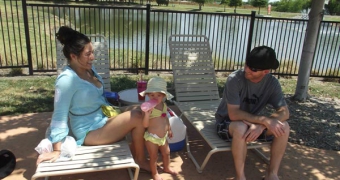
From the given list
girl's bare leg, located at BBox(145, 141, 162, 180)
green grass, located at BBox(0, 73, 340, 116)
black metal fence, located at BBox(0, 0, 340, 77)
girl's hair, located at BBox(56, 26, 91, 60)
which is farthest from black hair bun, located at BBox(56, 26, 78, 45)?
black metal fence, located at BBox(0, 0, 340, 77)

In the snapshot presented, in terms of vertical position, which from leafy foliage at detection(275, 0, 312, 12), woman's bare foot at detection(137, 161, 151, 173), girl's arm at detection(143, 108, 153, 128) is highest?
leafy foliage at detection(275, 0, 312, 12)

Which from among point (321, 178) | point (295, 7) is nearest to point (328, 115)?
point (321, 178)

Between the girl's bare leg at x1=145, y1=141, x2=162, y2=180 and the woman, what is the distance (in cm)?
11

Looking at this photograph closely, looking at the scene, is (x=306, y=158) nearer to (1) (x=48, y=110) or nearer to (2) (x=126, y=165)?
(2) (x=126, y=165)

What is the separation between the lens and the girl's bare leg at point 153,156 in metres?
2.76

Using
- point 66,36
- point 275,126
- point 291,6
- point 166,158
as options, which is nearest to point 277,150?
point 275,126

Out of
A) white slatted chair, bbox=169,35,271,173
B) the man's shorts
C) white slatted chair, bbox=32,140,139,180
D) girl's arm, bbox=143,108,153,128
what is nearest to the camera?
white slatted chair, bbox=32,140,139,180

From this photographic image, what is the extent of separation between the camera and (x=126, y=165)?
245cm

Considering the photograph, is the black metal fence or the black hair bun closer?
the black hair bun

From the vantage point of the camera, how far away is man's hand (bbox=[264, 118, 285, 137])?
2.72m

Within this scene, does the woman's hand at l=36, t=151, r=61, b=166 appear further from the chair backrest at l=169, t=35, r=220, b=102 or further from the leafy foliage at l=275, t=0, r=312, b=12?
the leafy foliage at l=275, t=0, r=312, b=12

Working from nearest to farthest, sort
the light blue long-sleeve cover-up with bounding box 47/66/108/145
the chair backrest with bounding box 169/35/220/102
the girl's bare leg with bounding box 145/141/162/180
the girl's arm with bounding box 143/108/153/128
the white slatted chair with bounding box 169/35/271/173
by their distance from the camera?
the light blue long-sleeve cover-up with bounding box 47/66/108/145, the girl's arm with bounding box 143/108/153/128, the girl's bare leg with bounding box 145/141/162/180, the white slatted chair with bounding box 169/35/271/173, the chair backrest with bounding box 169/35/220/102

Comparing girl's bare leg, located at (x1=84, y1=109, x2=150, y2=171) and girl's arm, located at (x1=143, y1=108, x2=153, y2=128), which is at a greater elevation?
girl's arm, located at (x1=143, y1=108, x2=153, y2=128)

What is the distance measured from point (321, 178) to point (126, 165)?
2.11 metres
